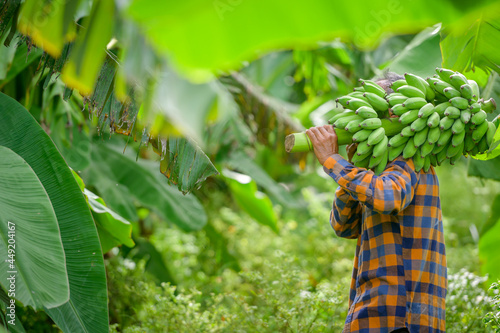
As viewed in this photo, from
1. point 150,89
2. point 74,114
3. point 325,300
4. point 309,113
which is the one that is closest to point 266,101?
point 309,113

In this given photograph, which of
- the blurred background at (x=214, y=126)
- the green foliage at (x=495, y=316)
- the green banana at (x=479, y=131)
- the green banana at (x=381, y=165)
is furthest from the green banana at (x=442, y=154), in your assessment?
the green foliage at (x=495, y=316)

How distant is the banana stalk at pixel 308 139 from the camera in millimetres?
1709

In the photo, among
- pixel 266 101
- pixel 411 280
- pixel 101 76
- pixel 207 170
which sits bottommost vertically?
pixel 411 280

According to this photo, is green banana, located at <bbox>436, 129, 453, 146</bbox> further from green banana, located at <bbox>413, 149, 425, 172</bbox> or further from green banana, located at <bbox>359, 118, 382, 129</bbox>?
green banana, located at <bbox>359, 118, 382, 129</bbox>

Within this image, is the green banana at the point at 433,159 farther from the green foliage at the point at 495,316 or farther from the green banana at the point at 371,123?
the green foliage at the point at 495,316

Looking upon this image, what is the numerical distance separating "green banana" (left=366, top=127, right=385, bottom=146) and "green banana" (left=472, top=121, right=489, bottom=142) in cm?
34

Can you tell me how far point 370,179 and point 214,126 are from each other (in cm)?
160

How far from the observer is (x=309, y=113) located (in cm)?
468

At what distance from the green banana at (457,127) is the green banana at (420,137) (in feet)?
0.30

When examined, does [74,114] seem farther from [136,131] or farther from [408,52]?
[408,52]

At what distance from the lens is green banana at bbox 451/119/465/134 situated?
1.64 meters

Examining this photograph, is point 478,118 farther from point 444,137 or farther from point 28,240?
point 28,240

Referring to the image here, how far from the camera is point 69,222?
6.31 feet

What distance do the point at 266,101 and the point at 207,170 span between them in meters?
1.77
